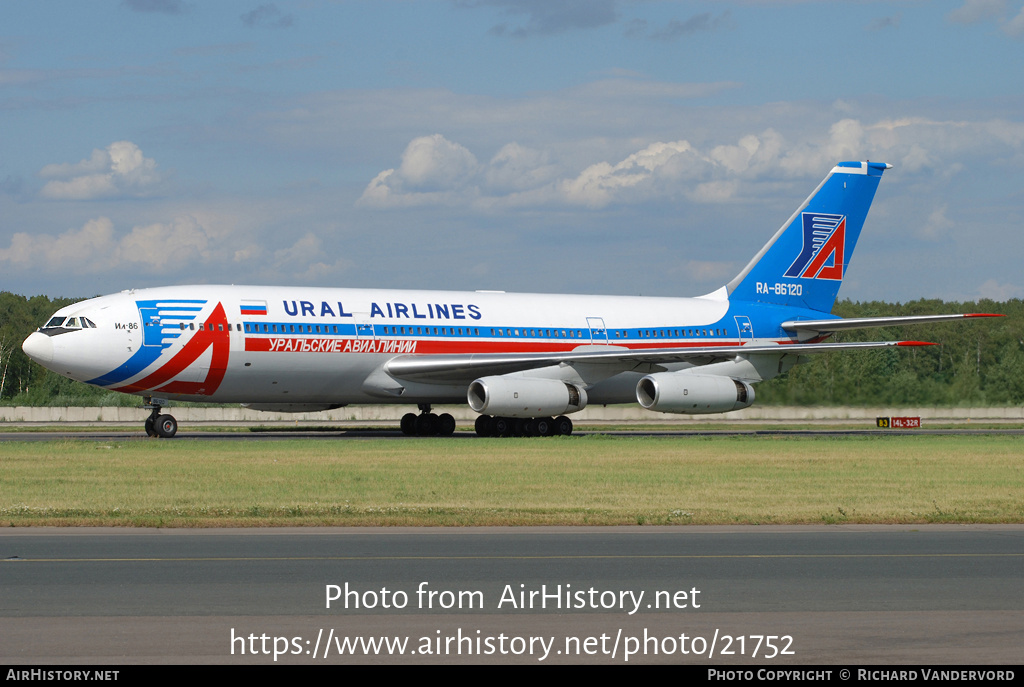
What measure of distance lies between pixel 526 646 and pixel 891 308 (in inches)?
3917

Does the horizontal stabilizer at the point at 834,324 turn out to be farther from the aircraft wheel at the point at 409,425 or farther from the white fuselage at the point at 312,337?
the aircraft wheel at the point at 409,425

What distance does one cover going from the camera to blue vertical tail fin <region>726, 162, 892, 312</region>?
45.7 m

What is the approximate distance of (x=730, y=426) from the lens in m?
48.2

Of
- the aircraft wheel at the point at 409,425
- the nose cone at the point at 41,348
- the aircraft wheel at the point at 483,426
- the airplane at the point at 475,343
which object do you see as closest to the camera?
the nose cone at the point at 41,348

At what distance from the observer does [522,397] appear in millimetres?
36250

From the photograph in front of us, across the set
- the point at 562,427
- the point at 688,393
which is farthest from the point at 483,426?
the point at 688,393

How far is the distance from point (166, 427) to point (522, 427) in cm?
1097

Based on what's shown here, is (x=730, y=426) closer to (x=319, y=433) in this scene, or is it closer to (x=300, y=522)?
(x=319, y=433)

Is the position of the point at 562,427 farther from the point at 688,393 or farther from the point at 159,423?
the point at 159,423

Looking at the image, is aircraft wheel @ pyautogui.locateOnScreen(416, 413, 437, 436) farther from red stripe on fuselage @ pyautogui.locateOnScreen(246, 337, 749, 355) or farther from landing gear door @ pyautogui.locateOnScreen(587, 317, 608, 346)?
landing gear door @ pyautogui.locateOnScreen(587, 317, 608, 346)

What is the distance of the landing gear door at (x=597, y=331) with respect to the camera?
41.0 metres

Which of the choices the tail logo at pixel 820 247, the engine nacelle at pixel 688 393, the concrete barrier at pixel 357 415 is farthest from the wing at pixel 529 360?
the concrete barrier at pixel 357 415

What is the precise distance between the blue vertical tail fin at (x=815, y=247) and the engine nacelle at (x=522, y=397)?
11.2m
